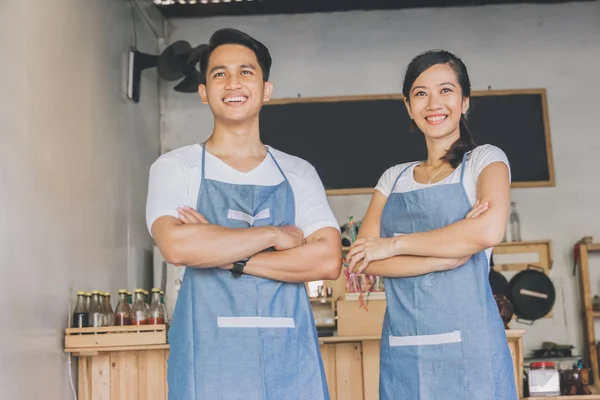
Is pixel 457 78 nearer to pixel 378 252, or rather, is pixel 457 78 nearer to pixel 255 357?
pixel 378 252

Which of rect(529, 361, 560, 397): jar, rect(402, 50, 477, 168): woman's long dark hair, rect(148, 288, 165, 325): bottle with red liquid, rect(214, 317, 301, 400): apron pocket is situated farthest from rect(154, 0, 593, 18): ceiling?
rect(214, 317, 301, 400): apron pocket

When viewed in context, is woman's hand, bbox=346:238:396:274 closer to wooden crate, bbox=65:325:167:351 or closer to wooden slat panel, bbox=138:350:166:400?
wooden crate, bbox=65:325:167:351

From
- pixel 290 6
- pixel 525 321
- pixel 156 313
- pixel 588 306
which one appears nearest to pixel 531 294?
pixel 525 321

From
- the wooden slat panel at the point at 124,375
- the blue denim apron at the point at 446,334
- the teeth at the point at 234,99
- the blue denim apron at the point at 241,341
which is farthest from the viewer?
the wooden slat panel at the point at 124,375

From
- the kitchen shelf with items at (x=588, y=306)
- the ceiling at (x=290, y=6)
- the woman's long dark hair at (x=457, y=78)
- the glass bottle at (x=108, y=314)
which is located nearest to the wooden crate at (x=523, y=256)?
the kitchen shelf with items at (x=588, y=306)

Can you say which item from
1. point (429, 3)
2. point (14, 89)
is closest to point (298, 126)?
point (429, 3)

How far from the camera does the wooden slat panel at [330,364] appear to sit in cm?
389

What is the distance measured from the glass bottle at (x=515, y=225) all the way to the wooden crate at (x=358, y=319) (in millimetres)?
2332

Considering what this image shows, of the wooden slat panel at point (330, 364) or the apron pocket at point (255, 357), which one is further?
the wooden slat panel at point (330, 364)

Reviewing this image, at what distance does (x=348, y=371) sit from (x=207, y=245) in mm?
1949

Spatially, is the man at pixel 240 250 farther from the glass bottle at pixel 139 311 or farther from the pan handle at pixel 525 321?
the pan handle at pixel 525 321

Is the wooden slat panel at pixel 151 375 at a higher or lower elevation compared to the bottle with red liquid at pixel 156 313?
lower

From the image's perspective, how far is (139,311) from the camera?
13.2 ft

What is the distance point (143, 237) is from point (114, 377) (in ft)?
5.97
